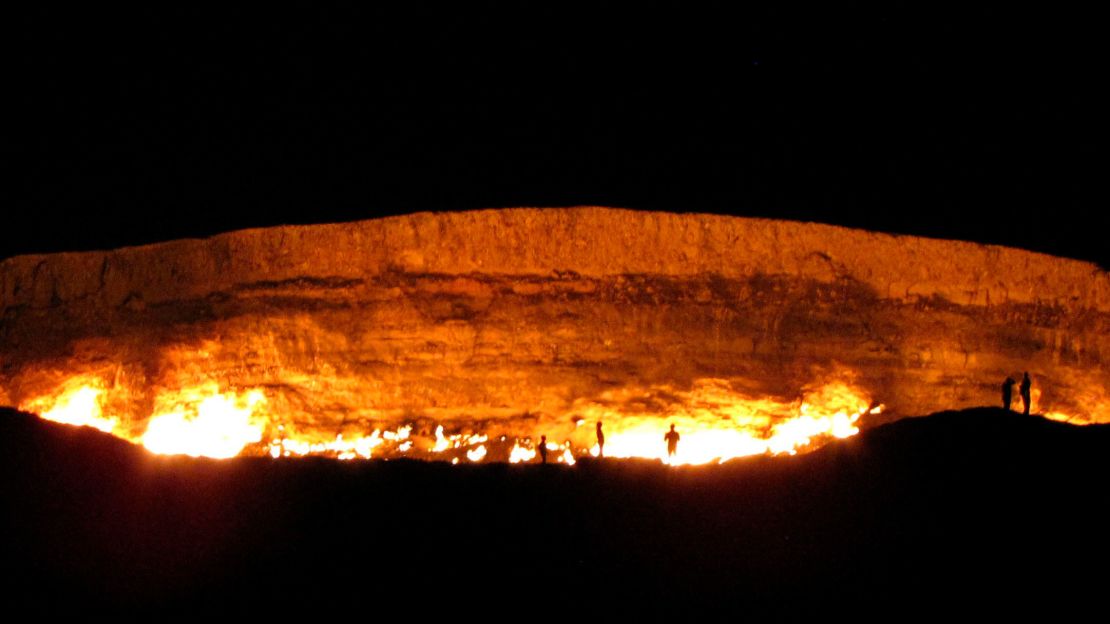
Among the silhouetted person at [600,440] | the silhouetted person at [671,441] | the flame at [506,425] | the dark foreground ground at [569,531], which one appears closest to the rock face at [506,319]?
the flame at [506,425]

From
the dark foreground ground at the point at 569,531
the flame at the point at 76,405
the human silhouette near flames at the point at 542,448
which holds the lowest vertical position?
the dark foreground ground at the point at 569,531

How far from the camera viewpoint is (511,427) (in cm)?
809

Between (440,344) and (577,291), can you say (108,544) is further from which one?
(577,291)

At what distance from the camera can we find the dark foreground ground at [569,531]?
14.4 ft

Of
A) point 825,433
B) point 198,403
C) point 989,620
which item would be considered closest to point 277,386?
point 198,403

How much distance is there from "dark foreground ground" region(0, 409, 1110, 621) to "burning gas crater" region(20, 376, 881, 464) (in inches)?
118

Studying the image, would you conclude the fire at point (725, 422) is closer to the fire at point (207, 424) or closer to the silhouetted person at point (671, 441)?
the silhouetted person at point (671, 441)

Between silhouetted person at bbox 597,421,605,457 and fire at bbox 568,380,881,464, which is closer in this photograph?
silhouetted person at bbox 597,421,605,457

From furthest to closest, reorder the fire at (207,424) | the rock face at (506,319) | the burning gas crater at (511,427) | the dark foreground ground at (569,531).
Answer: the rock face at (506,319)
the fire at (207,424)
the burning gas crater at (511,427)
the dark foreground ground at (569,531)

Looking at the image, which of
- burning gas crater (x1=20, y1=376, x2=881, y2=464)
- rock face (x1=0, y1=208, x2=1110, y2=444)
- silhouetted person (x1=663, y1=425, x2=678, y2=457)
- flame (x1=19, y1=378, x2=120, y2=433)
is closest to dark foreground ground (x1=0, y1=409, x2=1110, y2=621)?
silhouetted person (x1=663, y1=425, x2=678, y2=457)

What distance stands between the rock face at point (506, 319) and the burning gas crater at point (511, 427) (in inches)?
2.9

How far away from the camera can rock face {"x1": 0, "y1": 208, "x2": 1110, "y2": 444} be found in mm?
8266

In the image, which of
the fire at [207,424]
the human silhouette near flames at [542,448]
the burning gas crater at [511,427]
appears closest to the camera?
the human silhouette near flames at [542,448]

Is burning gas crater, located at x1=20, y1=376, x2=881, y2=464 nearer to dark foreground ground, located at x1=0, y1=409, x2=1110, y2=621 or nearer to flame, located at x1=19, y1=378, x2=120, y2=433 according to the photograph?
flame, located at x1=19, y1=378, x2=120, y2=433
